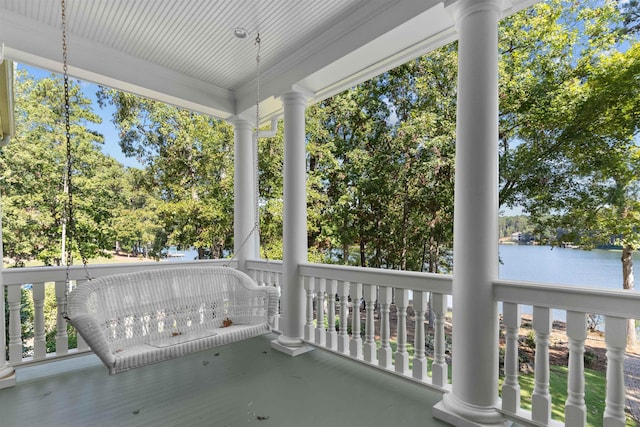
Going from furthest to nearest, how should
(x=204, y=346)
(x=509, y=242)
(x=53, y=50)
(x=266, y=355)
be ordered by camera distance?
(x=509, y=242), (x=266, y=355), (x=53, y=50), (x=204, y=346)

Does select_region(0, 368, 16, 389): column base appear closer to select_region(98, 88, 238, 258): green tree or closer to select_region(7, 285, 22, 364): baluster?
select_region(7, 285, 22, 364): baluster

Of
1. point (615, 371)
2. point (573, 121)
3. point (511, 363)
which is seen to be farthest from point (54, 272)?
point (573, 121)

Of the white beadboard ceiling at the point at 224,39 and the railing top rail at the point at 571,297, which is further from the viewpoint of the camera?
the white beadboard ceiling at the point at 224,39

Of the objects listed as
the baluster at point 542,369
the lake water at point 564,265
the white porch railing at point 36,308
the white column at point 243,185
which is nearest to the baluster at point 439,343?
the baluster at point 542,369

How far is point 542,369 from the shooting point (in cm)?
181

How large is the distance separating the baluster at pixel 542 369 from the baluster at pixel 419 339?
2.34 feet

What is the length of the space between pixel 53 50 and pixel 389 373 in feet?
13.1

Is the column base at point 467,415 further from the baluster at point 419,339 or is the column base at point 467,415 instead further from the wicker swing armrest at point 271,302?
the wicker swing armrest at point 271,302

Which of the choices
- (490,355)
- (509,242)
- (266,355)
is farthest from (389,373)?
(509,242)

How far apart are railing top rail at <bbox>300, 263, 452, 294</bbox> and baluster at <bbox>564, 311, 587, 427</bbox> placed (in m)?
0.68

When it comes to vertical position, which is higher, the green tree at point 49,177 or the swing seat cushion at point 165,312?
→ the green tree at point 49,177

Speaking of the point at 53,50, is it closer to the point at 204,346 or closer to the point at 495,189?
the point at 204,346

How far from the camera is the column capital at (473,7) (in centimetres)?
185

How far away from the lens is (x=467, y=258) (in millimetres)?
1891
